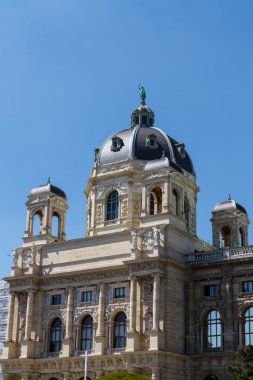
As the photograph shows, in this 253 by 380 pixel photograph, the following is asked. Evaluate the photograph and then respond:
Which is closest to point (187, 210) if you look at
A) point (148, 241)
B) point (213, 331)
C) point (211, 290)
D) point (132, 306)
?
point (148, 241)

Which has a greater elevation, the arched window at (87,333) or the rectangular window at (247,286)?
the rectangular window at (247,286)

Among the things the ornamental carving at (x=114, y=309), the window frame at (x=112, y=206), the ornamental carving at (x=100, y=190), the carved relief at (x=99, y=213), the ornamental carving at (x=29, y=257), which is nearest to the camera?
the ornamental carving at (x=114, y=309)

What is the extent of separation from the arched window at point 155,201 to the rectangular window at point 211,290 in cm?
841

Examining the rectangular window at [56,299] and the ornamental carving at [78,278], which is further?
the rectangular window at [56,299]

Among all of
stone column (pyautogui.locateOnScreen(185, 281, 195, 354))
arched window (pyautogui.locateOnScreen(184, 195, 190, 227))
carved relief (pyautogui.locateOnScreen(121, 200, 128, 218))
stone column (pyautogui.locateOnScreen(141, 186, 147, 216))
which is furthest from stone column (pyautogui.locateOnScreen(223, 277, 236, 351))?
carved relief (pyautogui.locateOnScreen(121, 200, 128, 218))

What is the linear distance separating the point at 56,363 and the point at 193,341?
36.7ft

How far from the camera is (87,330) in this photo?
56531 mm

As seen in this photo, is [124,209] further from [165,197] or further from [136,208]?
[165,197]

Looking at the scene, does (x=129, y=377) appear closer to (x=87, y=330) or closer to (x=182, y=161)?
(x=87, y=330)

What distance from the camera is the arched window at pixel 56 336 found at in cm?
5761

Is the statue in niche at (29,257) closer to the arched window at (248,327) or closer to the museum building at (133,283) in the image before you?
the museum building at (133,283)

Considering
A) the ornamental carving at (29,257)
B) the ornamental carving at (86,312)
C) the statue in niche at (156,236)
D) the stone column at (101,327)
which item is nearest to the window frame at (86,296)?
the ornamental carving at (86,312)

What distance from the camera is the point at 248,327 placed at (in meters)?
52.3

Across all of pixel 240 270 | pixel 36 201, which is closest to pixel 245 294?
pixel 240 270
